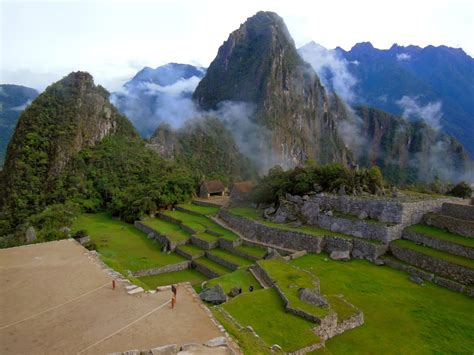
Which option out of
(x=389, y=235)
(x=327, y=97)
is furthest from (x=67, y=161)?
(x=327, y=97)

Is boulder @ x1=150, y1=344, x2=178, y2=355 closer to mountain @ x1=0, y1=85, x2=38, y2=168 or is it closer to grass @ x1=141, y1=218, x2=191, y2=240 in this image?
grass @ x1=141, y1=218, x2=191, y2=240

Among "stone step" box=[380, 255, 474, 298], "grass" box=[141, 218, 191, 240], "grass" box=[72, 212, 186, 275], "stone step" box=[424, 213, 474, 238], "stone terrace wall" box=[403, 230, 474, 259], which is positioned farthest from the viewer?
"grass" box=[141, 218, 191, 240]

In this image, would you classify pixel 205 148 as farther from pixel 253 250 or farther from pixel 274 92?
pixel 253 250

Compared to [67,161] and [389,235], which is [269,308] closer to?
[389,235]

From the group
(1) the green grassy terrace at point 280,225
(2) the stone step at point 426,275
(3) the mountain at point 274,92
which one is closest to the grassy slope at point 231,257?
(1) the green grassy terrace at point 280,225

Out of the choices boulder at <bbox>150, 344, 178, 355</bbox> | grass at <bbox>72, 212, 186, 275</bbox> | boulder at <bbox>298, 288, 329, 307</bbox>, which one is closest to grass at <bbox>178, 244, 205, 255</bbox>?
grass at <bbox>72, 212, 186, 275</bbox>

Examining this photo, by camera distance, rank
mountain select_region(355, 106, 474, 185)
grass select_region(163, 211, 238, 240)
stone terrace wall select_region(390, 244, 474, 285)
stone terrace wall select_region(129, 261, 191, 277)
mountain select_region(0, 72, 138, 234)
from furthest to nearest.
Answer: mountain select_region(355, 106, 474, 185) < mountain select_region(0, 72, 138, 234) < grass select_region(163, 211, 238, 240) < stone terrace wall select_region(129, 261, 191, 277) < stone terrace wall select_region(390, 244, 474, 285)

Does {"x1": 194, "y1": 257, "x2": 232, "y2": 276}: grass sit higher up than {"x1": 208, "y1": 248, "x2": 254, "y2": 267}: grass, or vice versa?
{"x1": 208, "y1": 248, "x2": 254, "y2": 267}: grass

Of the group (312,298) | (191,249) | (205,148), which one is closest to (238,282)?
(312,298)
